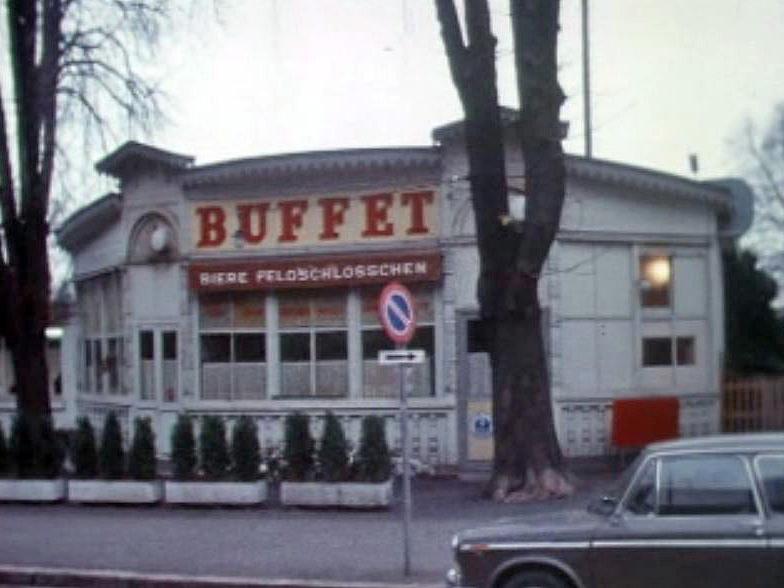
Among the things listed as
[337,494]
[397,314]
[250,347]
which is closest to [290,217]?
[250,347]

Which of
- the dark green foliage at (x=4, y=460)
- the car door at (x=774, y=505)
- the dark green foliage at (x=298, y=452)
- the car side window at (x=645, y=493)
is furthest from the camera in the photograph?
the dark green foliage at (x=4, y=460)

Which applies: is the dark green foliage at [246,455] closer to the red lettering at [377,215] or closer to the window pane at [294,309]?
the window pane at [294,309]

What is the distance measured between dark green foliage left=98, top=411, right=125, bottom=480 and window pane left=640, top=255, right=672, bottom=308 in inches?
354

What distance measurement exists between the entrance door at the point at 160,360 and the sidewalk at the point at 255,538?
5.08 metres

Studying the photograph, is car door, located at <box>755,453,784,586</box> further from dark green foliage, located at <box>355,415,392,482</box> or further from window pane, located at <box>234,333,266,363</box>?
window pane, located at <box>234,333,266,363</box>

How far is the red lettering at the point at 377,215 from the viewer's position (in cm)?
2383

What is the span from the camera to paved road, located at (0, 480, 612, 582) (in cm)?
1512

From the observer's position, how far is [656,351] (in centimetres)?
2453

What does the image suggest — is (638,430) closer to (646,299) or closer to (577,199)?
(646,299)

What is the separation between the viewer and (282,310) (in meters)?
24.9

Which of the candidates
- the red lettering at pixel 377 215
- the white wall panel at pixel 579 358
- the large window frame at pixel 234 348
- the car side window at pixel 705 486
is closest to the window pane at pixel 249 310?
the large window frame at pixel 234 348

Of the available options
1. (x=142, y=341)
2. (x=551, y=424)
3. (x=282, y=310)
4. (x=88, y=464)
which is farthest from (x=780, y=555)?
(x=142, y=341)

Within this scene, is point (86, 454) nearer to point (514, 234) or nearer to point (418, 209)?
point (418, 209)

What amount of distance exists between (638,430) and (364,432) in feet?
19.4
